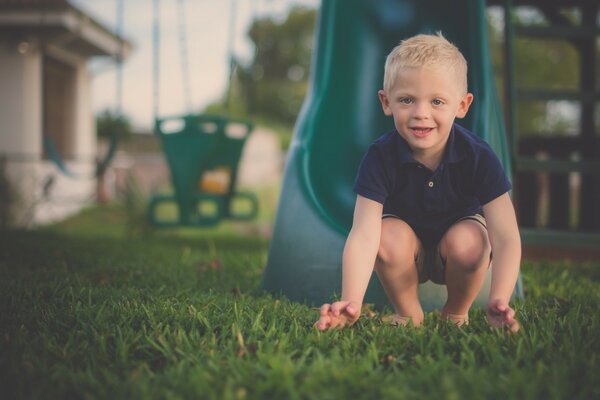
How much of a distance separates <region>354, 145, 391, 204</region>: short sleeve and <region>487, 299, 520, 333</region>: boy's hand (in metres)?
0.42

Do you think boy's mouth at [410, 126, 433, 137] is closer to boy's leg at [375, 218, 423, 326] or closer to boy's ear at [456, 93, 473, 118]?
boy's ear at [456, 93, 473, 118]

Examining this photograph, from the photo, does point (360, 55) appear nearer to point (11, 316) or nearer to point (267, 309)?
point (267, 309)

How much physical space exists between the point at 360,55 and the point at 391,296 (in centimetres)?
177

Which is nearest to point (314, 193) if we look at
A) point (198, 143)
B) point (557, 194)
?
point (198, 143)

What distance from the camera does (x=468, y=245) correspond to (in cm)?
188

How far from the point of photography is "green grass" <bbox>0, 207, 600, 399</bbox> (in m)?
1.38

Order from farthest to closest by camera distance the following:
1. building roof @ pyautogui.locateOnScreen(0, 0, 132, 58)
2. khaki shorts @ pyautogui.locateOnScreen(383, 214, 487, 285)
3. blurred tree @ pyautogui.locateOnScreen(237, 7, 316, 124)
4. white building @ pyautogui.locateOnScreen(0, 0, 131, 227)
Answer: blurred tree @ pyautogui.locateOnScreen(237, 7, 316, 124), building roof @ pyautogui.locateOnScreen(0, 0, 132, 58), white building @ pyautogui.locateOnScreen(0, 0, 131, 227), khaki shorts @ pyautogui.locateOnScreen(383, 214, 487, 285)

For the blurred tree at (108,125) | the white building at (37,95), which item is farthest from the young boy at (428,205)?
the blurred tree at (108,125)

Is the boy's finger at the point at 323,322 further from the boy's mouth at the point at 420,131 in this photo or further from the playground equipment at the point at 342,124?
the playground equipment at the point at 342,124

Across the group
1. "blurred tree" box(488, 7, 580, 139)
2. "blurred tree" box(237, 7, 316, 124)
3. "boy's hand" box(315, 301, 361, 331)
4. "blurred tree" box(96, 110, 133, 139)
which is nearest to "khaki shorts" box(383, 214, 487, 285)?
"boy's hand" box(315, 301, 361, 331)

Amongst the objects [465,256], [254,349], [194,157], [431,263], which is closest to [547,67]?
[194,157]

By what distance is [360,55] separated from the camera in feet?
11.3

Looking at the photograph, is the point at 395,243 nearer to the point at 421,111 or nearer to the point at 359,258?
the point at 359,258

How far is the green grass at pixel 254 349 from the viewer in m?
1.38
